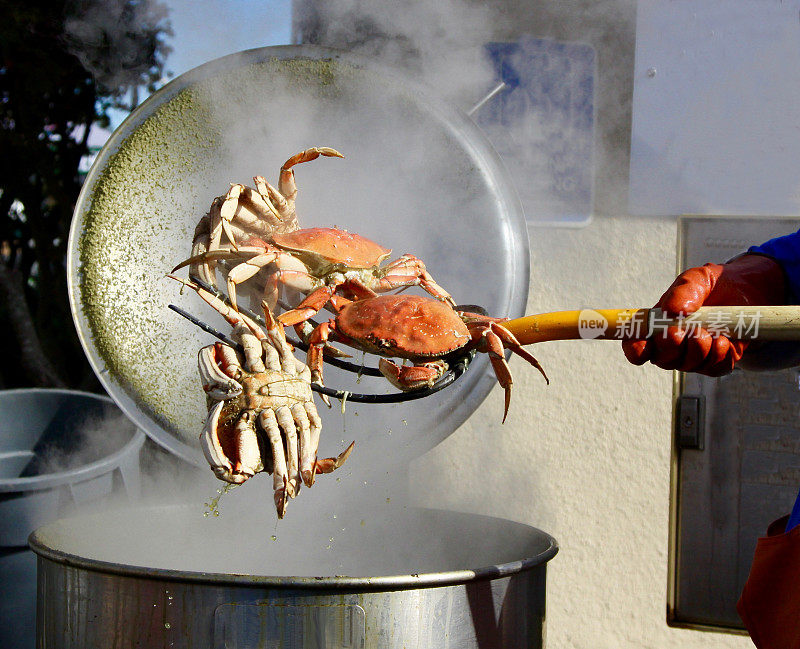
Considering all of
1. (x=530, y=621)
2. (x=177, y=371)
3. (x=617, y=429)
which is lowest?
(x=530, y=621)

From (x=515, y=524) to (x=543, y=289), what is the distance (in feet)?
2.80

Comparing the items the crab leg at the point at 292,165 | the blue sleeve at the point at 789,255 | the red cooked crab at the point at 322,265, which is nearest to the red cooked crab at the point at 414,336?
the red cooked crab at the point at 322,265

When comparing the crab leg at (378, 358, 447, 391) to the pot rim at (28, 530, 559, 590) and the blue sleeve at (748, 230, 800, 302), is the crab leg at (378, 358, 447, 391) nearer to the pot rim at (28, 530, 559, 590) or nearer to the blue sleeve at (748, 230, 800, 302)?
the pot rim at (28, 530, 559, 590)

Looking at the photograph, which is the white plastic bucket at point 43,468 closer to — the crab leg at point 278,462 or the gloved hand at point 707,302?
the crab leg at point 278,462

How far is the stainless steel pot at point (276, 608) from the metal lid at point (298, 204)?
1.66ft

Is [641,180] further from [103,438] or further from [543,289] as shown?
[103,438]

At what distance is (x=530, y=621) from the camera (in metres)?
1.64

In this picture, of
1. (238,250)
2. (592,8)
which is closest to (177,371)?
(238,250)

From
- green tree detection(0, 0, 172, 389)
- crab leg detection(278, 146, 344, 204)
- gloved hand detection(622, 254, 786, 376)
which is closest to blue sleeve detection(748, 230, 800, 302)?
gloved hand detection(622, 254, 786, 376)

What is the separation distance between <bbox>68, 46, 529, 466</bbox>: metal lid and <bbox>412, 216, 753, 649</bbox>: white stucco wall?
1.85ft

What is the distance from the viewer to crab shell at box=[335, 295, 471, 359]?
4.60ft

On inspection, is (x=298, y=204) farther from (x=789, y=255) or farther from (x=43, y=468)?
(x=43, y=468)

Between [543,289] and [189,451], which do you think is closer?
[189,451]

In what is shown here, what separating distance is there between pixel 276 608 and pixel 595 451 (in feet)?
4.65
